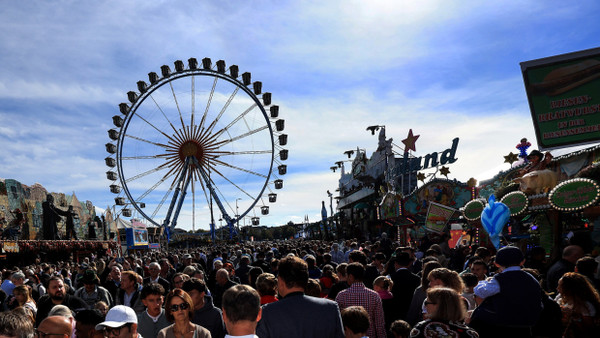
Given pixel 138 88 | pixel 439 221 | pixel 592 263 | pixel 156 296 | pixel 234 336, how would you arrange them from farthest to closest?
pixel 138 88 < pixel 439 221 < pixel 592 263 < pixel 156 296 < pixel 234 336

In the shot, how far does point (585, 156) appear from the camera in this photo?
11.9 m

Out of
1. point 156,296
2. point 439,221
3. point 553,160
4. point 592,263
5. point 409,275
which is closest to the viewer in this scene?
point 156,296

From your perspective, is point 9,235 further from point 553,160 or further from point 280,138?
point 553,160

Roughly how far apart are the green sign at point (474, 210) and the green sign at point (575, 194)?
4.03m

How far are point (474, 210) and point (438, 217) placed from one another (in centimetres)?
361

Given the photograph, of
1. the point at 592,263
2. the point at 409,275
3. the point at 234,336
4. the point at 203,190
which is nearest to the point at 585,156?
the point at 592,263

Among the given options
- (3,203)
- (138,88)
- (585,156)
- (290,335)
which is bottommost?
(290,335)

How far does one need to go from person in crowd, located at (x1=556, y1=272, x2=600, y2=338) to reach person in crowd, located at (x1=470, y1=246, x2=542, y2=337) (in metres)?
0.36

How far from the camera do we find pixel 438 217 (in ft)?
56.9

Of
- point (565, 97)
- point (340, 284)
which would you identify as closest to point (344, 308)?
point (340, 284)

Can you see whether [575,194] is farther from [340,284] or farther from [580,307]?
[340,284]

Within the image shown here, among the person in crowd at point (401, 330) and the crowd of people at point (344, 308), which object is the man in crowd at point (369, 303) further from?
the person in crowd at point (401, 330)

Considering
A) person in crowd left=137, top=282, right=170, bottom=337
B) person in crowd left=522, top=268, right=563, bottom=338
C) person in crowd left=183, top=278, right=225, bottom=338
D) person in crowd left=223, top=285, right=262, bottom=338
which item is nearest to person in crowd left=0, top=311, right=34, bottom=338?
Answer: person in crowd left=223, top=285, right=262, bottom=338

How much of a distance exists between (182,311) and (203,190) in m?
32.3
